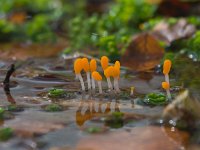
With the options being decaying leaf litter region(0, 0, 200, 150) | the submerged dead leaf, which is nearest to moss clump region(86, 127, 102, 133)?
decaying leaf litter region(0, 0, 200, 150)

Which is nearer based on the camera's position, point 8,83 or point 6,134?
point 6,134

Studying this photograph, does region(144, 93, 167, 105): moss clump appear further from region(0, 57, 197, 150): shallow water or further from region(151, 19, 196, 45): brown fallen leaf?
region(151, 19, 196, 45): brown fallen leaf

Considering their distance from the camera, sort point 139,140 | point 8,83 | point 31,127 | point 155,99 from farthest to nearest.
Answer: point 8,83, point 155,99, point 31,127, point 139,140

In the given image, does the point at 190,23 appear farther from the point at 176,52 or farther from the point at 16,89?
the point at 16,89

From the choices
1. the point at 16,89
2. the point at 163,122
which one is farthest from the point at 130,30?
the point at 163,122

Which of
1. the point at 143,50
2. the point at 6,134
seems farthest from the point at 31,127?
the point at 143,50

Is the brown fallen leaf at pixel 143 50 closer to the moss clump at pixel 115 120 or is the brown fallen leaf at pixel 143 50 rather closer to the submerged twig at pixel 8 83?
the submerged twig at pixel 8 83

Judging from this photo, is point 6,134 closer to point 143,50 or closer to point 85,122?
point 85,122
